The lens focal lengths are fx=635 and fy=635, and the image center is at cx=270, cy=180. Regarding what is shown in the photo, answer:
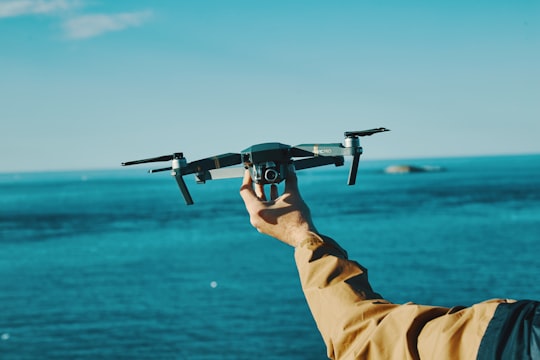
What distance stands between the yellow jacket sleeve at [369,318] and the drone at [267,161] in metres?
0.60

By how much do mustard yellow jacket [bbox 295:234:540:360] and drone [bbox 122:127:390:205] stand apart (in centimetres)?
Answer: 61

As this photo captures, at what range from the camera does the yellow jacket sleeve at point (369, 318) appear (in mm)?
2451

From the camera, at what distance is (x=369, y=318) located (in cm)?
283

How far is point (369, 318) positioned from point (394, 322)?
0.16 m

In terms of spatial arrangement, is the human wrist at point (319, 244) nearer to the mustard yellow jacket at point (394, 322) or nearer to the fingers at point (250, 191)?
the mustard yellow jacket at point (394, 322)

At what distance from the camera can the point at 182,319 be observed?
81688 millimetres

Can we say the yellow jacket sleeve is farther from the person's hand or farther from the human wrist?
the person's hand

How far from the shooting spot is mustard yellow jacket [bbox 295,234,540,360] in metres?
2.24

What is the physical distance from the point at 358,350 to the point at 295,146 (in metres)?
1.50

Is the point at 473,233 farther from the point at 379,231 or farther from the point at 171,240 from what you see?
the point at 171,240

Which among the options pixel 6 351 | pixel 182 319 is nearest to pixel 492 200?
pixel 182 319

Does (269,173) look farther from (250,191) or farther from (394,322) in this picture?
(394,322)

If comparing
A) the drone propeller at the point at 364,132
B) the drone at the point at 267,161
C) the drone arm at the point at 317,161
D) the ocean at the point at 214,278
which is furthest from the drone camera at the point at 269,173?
the ocean at the point at 214,278

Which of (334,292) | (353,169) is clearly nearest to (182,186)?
(353,169)
